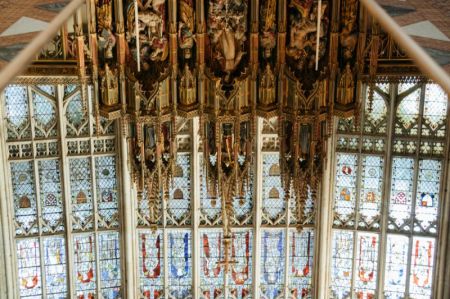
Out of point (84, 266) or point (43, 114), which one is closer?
point (43, 114)

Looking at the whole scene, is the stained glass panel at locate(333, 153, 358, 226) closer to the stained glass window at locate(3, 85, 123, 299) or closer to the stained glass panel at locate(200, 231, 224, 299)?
the stained glass panel at locate(200, 231, 224, 299)

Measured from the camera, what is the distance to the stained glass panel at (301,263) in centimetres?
1703

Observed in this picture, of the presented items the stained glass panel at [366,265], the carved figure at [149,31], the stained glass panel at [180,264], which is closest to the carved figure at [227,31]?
the carved figure at [149,31]

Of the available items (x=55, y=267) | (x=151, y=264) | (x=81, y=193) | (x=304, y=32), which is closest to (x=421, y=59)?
(x=304, y=32)

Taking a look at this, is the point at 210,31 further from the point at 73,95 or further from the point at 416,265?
the point at 416,265

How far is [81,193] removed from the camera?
16.5m

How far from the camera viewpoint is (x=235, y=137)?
14.1 metres

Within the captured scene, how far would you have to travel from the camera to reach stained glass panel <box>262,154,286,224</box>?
16.7 metres

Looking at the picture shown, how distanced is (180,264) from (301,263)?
7.79 feet

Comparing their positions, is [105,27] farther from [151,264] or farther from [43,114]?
[151,264]

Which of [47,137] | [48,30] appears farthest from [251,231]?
[48,30]

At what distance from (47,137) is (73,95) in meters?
0.93

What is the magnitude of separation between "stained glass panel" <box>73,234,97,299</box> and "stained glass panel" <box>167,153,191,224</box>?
1.62 meters

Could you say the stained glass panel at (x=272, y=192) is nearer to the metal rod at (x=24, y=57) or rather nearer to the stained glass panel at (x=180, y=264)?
the stained glass panel at (x=180, y=264)
